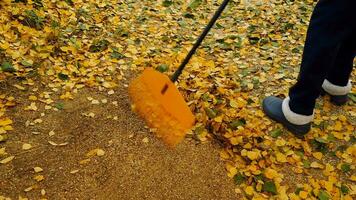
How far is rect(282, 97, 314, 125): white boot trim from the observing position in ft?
8.51

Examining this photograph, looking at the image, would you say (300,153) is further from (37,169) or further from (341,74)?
(37,169)

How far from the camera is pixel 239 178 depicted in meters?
2.36

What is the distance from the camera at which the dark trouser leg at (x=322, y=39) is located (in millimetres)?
2115

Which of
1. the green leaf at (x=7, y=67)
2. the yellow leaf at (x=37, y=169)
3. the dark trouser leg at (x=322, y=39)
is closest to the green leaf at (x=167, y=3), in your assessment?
the green leaf at (x=7, y=67)

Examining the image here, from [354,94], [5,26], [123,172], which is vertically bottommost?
[354,94]

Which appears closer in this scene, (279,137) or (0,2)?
(279,137)

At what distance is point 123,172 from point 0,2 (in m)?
2.46

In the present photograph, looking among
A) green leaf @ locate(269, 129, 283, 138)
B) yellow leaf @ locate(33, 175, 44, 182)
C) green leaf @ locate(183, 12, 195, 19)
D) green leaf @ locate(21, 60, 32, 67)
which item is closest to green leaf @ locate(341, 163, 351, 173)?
green leaf @ locate(269, 129, 283, 138)

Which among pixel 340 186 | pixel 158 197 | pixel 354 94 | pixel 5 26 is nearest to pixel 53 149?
pixel 158 197

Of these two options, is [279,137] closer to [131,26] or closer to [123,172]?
[123,172]

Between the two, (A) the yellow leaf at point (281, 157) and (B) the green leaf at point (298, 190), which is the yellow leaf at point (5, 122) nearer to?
(A) the yellow leaf at point (281, 157)

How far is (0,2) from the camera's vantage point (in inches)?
141

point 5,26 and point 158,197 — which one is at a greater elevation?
point 5,26

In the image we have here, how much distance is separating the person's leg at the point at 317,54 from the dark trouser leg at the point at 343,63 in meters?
0.30
